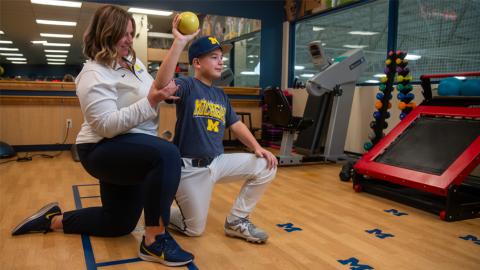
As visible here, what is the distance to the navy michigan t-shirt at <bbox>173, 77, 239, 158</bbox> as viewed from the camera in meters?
2.12

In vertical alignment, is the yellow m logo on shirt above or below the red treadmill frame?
above

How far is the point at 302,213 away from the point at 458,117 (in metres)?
1.62

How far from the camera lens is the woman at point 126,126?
1.70 m

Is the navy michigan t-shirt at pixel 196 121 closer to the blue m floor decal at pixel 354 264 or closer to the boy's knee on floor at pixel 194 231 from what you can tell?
the boy's knee on floor at pixel 194 231

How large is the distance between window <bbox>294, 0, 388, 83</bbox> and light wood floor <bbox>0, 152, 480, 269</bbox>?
8.07 ft

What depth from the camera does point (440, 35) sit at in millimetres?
4277

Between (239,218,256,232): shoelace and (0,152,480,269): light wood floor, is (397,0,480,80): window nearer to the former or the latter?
(0,152,480,269): light wood floor

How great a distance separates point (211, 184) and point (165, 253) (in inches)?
18.2

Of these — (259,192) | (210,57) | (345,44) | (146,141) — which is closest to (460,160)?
(259,192)

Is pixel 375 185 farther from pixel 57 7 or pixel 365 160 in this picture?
pixel 57 7

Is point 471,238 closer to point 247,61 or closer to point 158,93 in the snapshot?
point 158,93

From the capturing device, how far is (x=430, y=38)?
4.40m

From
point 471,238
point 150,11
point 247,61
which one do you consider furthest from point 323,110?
point 150,11

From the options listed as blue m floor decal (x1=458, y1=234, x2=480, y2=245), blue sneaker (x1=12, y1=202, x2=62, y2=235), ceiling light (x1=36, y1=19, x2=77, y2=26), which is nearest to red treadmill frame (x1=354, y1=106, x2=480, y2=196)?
blue m floor decal (x1=458, y1=234, x2=480, y2=245)
